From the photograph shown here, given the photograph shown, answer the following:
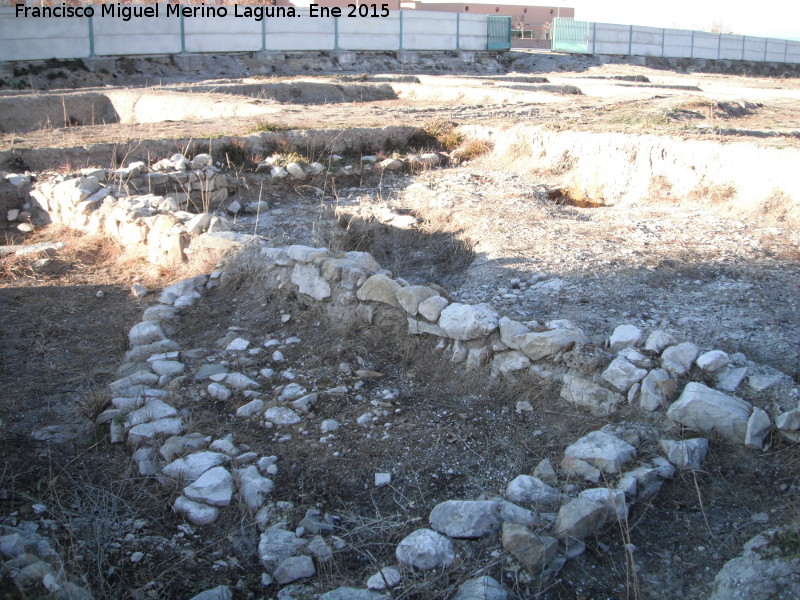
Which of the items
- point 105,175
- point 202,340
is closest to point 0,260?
point 105,175

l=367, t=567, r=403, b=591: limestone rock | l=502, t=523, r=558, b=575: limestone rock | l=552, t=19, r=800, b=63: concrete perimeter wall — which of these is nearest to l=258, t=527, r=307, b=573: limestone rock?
l=367, t=567, r=403, b=591: limestone rock

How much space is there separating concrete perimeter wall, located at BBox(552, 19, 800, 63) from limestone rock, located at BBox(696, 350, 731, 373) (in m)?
26.6

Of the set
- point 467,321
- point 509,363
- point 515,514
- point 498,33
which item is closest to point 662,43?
point 498,33

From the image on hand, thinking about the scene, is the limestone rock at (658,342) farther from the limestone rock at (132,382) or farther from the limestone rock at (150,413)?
the limestone rock at (132,382)

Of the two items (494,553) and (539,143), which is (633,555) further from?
(539,143)

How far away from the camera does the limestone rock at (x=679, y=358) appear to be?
3.25 metres

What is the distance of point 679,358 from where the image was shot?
129 inches

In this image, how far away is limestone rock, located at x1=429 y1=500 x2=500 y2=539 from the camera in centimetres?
251

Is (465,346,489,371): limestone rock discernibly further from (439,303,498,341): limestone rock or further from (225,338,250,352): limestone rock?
(225,338,250,352): limestone rock

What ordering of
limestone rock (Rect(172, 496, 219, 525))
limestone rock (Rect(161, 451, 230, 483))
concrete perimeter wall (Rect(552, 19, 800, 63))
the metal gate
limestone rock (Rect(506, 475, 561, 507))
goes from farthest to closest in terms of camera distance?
concrete perimeter wall (Rect(552, 19, 800, 63)), the metal gate, limestone rock (Rect(161, 451, 230, 483)), limestone rock (Rect(172, 496, 219, 525)), limestone rock (Rect(506, 475, 561, 507))

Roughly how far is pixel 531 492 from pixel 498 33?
83.7ft

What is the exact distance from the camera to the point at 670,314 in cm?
429

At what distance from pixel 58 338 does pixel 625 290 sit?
12.4ft

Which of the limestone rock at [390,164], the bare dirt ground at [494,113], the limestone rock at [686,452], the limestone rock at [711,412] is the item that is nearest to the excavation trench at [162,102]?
the bare dirt ground at [494,113]
